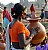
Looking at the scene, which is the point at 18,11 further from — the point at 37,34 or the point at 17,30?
the point at 37,34

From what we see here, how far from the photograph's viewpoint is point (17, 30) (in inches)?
138

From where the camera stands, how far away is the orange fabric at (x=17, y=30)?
3.47 metres

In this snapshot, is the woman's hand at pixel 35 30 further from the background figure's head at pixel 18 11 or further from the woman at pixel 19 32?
the background figure's head at pixel 18 11

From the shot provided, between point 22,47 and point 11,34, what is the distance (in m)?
0.25

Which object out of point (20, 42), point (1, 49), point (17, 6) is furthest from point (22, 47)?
point (1, 49)

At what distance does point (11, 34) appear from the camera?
3.61m

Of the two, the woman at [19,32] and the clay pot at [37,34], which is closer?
the woman at [19,32]

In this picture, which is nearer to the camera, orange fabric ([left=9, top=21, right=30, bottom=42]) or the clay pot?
orange fabric ([left=9, top=21, right=30, bottom=42])

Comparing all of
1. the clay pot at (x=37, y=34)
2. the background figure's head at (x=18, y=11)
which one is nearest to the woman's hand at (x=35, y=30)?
the clay pot at (x=37, y=34)

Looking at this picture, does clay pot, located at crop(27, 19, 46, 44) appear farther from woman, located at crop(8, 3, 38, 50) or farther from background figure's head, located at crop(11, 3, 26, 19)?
background figure's head, located at crop(11, 3, 26, 19)

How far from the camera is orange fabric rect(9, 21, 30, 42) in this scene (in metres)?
3.47

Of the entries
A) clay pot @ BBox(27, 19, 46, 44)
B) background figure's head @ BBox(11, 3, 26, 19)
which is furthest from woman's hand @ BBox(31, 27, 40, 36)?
background figure's head @ BBox(11, 3, 26, 19)

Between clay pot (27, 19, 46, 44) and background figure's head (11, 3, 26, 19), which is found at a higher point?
background figure's head (11, 3, 26, 19)

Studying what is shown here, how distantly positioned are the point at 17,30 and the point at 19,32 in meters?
0.05
